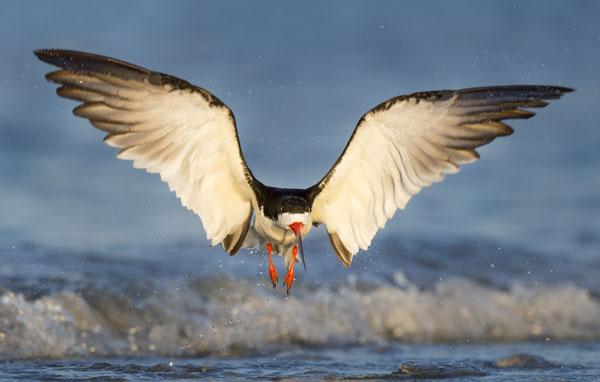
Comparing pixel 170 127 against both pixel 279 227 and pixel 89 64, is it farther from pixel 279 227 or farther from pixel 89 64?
pixel 279 227

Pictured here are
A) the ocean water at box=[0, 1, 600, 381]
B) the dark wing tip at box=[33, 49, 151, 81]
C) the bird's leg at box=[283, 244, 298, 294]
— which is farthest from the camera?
the ocean water at box=[0, 1, 600, 381]

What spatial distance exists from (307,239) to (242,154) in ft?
13.7

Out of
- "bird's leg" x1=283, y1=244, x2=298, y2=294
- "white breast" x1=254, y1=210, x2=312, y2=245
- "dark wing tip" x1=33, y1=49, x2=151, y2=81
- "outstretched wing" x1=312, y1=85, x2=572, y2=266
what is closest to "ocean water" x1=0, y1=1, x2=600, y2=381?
"bird's leg" x1=283, y1=244, x2=298, y2=294

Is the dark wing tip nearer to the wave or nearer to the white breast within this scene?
the white breast

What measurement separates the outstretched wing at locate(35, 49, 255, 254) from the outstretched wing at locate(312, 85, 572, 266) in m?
0.61

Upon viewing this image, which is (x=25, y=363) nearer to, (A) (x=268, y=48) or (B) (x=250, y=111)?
(B) (x=250, y=111)

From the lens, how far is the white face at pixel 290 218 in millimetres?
7141

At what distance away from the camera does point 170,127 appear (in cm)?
707

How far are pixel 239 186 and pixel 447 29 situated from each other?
12.5 meters

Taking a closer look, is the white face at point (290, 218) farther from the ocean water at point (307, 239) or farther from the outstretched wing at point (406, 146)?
the ocean water at point (307, 239)

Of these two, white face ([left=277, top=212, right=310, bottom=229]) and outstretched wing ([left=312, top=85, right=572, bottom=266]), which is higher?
outstretched wing ([left=312, top=85, right=572, bottom=266])

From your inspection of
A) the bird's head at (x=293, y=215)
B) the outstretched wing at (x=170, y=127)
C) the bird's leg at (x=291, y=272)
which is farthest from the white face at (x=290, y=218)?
the bird's leg at (x=291, y=272)

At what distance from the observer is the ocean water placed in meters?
8.65

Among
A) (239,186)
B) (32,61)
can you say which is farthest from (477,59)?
(239,186)
